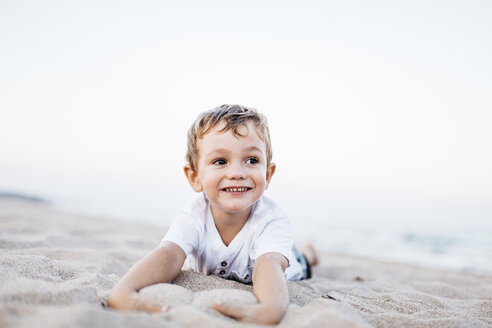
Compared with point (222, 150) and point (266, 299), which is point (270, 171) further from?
point (266, 299)

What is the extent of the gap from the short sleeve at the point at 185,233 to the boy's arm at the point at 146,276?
0.04m

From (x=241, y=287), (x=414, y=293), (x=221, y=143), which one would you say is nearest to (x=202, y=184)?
(x=221, y=143)

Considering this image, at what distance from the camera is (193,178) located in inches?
99.9

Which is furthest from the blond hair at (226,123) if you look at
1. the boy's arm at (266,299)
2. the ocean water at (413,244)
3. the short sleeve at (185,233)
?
the ocean water at (413,244)

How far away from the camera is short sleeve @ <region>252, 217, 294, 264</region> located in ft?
7.33

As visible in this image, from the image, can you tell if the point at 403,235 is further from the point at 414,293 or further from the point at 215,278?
the point at 215,278

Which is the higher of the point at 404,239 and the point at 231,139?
the point at 231,139

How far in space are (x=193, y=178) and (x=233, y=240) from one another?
0.54m

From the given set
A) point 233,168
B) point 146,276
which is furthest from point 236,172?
point 146,276

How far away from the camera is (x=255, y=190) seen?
88.8 inches

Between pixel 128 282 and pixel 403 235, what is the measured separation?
9.54 m

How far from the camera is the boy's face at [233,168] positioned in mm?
2203

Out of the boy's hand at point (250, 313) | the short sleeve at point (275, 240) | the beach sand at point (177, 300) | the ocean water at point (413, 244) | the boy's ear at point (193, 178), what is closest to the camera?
the beach sand at point (177, 300)

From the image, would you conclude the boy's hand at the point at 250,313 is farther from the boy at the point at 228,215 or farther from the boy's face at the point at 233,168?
the boy's face at the point at 233,168
